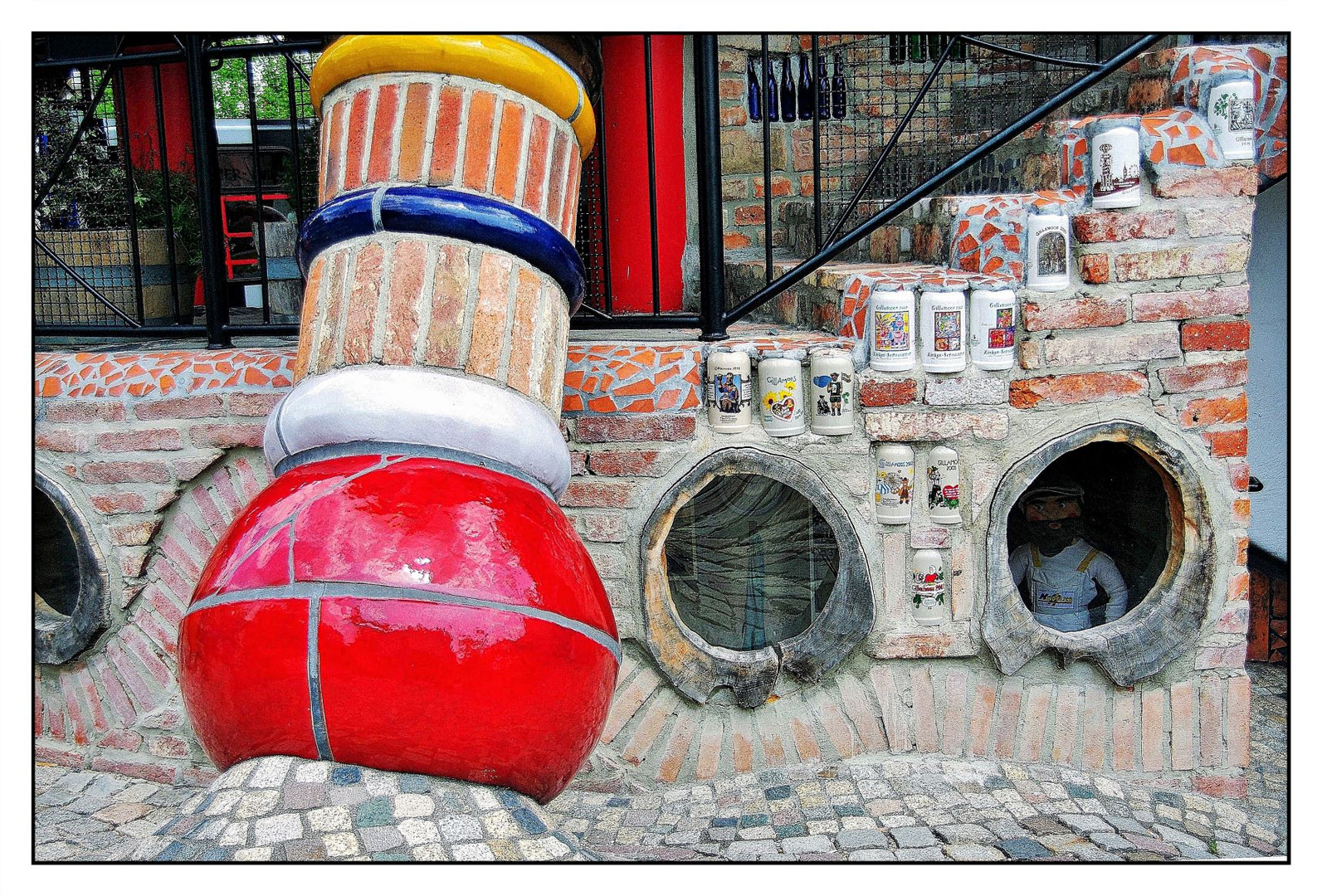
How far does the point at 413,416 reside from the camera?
5.95 ft

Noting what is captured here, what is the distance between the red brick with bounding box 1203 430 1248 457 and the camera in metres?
3.05

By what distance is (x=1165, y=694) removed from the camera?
3.12 m

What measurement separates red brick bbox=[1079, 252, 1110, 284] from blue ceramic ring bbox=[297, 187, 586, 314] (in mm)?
1615

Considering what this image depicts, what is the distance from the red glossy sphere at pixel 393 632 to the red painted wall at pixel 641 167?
2.57 meters

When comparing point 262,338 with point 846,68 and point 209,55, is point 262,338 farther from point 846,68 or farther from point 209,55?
point 846,68

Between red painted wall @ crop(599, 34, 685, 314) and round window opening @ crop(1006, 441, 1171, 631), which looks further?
red painted wall @ crop(599, 34, 685, 314)

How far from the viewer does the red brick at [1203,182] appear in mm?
2963

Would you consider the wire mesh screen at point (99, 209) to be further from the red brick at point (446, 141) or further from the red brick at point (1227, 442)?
the red brick at point (1227, 442)

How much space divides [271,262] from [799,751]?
11.4 ft

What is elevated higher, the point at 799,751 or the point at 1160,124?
the point at 1160,124

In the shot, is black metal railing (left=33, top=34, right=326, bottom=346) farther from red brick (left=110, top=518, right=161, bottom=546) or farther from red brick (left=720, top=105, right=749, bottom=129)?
red brick (left=720, top=105, right=749, bottom=129)

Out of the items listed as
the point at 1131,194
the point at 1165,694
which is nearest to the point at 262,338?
the point at 1131,194

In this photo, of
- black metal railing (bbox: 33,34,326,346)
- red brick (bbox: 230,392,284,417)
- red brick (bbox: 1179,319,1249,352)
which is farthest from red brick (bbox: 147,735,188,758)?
red brick (bbox: 1179,319,1249,352)

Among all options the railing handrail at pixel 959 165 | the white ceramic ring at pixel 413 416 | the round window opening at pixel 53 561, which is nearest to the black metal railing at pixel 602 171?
the railing handrail at pixel 959 165
